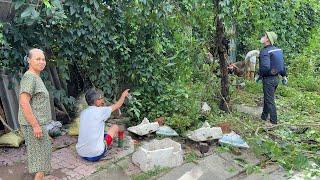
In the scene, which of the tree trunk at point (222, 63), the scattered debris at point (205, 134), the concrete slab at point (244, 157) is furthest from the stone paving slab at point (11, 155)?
the tree trunk at point (222, 63)

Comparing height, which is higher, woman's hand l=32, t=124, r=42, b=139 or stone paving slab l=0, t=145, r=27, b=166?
woman's hand l=32, t=124, r=42, b=139

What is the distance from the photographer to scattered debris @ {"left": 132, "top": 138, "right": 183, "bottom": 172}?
4867 millimetres

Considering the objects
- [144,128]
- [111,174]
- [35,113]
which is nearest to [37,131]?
[35,113]

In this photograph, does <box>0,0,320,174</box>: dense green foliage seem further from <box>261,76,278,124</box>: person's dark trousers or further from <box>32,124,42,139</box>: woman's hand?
<box>32,124,42,139</box>: woman's hand

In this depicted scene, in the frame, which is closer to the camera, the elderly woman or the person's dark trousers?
the elderly woman

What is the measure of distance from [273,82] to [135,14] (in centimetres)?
270

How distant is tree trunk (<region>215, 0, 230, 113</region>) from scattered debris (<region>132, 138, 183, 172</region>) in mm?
2190

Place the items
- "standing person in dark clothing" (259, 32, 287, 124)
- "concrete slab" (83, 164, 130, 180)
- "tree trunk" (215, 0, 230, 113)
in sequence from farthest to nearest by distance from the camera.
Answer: "standing person in dark clothing" (259, 32, 287, 124)
"tree trunk" (215, 0, 230, 113)
"concrete slab" (83, 164, 130, 180)

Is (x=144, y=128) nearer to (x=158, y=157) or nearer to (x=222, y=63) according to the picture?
(x=158, y=157)

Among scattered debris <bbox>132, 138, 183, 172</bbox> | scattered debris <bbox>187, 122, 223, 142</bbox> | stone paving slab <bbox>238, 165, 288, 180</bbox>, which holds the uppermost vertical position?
scattered debris <bbox>187, 122, 223, 142</bbox>

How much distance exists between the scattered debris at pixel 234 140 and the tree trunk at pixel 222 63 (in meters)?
1.47

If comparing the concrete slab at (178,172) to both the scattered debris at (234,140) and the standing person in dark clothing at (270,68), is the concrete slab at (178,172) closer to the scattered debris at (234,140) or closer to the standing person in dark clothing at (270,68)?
the scattered debris at (234,140)

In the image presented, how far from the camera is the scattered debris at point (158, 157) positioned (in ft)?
16.0

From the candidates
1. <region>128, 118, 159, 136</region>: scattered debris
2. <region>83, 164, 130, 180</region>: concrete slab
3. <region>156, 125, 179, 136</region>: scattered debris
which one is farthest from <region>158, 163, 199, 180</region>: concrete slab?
<region>128, 118, 159, 136</region>: scattered debris
